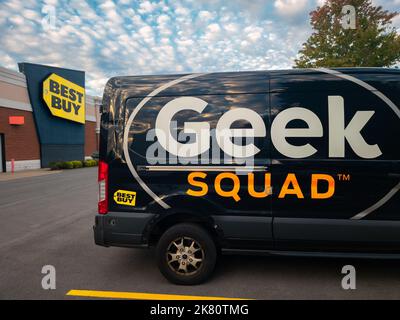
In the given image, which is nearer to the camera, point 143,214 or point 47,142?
point 143,214

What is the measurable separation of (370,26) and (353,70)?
18790 mm

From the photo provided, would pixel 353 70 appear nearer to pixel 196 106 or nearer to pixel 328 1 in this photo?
pixel 196 106

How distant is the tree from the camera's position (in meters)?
17.4

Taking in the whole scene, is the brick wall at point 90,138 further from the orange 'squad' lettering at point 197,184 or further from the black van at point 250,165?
the orange 'squad' lettering at point 197,184

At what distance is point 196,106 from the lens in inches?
132

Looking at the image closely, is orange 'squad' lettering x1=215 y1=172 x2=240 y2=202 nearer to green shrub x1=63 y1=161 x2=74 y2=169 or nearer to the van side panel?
the van side panel

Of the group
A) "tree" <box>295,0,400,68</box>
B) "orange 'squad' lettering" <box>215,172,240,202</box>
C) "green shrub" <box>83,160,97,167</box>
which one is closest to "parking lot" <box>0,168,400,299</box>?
"orange 'squad' lettering" <box>215,172,240,202</box>

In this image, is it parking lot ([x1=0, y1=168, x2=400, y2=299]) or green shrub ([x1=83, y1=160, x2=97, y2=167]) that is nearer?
parking lot ([x1=0, y1=168, x2=400, y2=299])

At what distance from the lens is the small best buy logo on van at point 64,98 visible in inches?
866

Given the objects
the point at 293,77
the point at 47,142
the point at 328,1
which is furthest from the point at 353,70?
Answer: the point at 47,142

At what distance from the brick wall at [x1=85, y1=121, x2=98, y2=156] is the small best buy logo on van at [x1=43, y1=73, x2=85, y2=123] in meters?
2.25

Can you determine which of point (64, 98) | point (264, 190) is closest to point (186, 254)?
point (264, 190)

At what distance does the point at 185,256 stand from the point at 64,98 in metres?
24.4
